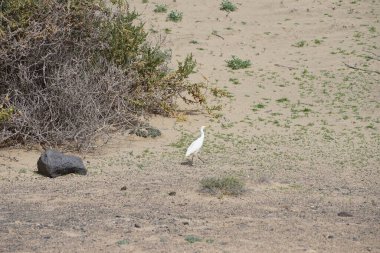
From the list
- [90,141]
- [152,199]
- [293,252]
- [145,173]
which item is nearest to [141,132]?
[90,141]

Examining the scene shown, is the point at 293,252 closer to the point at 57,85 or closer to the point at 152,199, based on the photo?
the point at 152,199

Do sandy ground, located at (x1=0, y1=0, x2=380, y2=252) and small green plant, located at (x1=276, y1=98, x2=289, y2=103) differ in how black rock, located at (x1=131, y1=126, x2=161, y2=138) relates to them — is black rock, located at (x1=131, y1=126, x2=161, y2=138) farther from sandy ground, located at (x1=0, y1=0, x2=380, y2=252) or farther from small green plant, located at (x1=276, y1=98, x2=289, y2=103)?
small green plant, located at (x1=276, y1=98, x2=289, y2=103)

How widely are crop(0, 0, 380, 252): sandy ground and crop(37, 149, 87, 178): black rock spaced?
4.5 inches

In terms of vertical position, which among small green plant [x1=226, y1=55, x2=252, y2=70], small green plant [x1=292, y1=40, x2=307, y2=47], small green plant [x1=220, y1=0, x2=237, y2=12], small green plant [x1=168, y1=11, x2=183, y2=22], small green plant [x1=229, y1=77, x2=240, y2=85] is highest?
small green plant [x1=220, y1=0, x2=237, y2=12]

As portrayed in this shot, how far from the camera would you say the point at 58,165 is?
948cm

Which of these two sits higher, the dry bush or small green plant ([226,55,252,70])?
the dry bush

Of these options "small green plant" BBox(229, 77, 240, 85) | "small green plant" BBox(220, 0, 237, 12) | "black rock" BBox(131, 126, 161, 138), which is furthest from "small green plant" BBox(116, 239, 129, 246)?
"small green plant" BBox(220, 0, 237, 12)

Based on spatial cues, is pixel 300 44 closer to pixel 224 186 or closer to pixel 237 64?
pixel 237 64

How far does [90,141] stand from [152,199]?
293cm

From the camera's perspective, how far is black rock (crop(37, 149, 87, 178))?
9.47 meters

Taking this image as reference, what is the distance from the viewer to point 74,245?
6660mm

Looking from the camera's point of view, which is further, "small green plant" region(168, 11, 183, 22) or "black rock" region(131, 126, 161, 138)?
"small green plant" region(168, 11, 183, 22)

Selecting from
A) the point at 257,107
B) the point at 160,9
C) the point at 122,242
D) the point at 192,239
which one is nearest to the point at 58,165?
the point at 122,242

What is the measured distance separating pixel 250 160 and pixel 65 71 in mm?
3092
